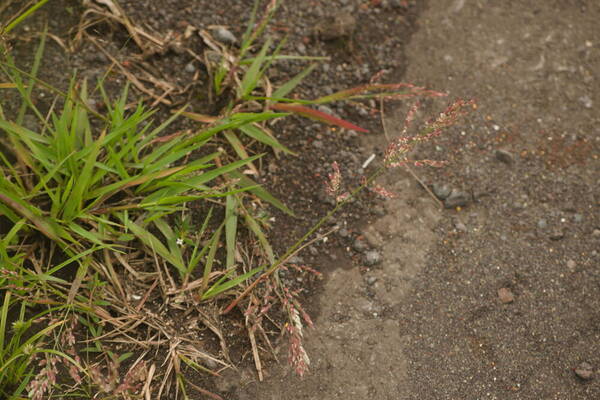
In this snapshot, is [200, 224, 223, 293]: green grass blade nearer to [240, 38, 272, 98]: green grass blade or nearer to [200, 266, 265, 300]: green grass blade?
[200, 266, 265, 300]: green grass blade

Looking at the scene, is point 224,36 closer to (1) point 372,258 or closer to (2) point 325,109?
(2) point 325,109

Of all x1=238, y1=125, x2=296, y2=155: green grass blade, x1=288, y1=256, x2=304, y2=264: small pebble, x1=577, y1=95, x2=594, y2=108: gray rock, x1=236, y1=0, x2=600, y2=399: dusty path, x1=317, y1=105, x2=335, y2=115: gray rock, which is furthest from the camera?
x1=577, y1=95, x2=594, y2=108: gray rock

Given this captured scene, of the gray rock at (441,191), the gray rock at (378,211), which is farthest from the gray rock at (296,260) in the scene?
the gray rock at (441,191)

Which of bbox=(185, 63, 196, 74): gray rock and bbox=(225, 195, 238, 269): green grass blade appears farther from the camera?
bbox=(185, 63, 196, 74): gray rock

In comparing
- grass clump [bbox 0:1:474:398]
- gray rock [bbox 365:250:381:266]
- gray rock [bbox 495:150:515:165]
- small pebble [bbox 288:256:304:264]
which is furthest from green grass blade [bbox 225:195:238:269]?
gray rock [bbox 495:150:515:165]

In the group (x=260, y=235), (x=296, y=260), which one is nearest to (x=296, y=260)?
(x=296, y=260)

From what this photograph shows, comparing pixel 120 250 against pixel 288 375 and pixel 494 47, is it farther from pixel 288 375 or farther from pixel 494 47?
pixel 494 47

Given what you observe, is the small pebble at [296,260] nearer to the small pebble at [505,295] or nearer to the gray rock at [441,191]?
the gray rock at [441,191]

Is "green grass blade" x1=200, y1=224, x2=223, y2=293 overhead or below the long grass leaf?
below
